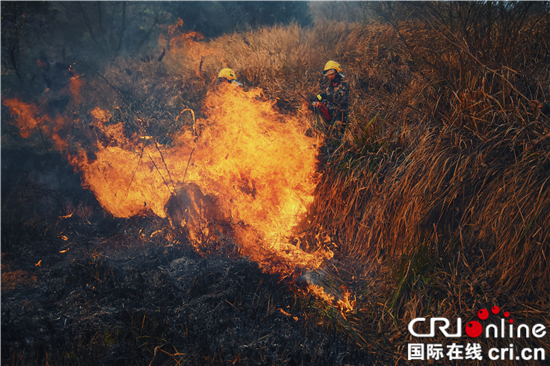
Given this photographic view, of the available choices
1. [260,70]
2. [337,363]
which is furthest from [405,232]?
[260,70]

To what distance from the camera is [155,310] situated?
3.38 meters

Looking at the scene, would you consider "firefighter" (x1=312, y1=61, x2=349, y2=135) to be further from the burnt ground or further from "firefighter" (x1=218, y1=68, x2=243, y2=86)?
"firefighter" (x1=218, y1=68, x2=243, y2=86)

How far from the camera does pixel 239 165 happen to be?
476 centimetres

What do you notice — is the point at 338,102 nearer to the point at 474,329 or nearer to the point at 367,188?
the point at 367,188

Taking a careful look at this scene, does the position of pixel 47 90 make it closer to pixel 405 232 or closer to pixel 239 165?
pixel 239 165

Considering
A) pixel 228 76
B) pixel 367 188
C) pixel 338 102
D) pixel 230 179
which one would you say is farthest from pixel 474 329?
pixel 228 76

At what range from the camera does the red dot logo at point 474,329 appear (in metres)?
2.67

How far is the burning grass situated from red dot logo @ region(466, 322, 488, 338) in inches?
3.1

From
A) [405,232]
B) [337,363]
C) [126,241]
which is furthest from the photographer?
[126,241]

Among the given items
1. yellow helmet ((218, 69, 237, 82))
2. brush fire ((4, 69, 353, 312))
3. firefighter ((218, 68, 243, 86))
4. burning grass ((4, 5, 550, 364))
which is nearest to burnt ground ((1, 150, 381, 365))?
burning grass ((4, 5, 550, 364))

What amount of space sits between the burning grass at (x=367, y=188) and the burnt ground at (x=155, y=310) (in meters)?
0.04

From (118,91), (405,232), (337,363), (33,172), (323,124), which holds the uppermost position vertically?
(118,91)

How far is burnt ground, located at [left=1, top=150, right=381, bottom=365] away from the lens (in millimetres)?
2906

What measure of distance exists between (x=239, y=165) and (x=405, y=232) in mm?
2463
